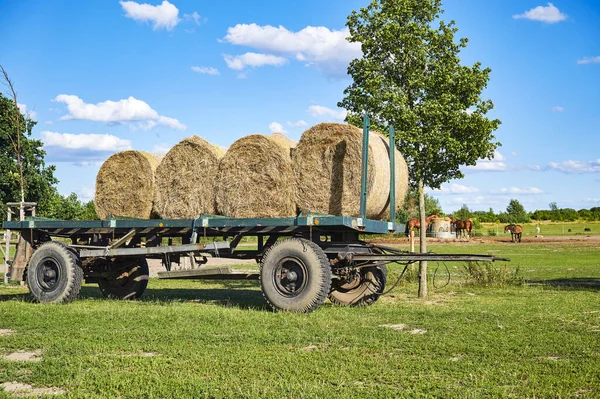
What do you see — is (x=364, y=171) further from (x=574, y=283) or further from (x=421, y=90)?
(x=574, y=283)

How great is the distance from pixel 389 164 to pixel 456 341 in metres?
4.36

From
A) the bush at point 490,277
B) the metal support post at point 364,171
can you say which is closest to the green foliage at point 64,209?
the bush at point 490,277

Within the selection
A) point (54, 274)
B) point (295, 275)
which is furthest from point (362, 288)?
point (54, 274)

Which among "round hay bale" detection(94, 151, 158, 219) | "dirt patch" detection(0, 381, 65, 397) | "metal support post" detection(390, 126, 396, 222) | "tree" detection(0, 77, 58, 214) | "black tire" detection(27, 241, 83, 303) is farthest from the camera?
→ "tree" detection(0, 77, 58, 214)

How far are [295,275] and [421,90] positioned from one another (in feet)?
19.8

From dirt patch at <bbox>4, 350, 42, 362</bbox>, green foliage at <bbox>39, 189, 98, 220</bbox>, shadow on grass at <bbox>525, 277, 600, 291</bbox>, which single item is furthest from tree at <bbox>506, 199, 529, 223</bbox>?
dirt patch at <bbox>4, 350, 42, 362</bbox>

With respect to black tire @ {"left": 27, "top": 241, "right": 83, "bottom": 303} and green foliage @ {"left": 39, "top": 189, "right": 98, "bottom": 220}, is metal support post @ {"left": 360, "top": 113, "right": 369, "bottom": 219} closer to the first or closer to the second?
black tire @ {"left": 27, "top": 241, "right": 83, "bottom": 303}

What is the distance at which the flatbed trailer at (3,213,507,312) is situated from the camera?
11.4 meters

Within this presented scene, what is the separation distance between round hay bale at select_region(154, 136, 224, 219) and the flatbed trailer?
0.40m

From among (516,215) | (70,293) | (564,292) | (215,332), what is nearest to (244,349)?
(215,332)

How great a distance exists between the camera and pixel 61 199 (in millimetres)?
45062

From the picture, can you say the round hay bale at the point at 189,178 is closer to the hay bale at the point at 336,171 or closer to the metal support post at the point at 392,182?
the hay bale at the point at 336,171

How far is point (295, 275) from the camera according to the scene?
11430 mm

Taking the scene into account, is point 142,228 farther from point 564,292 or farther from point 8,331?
point 564,292
